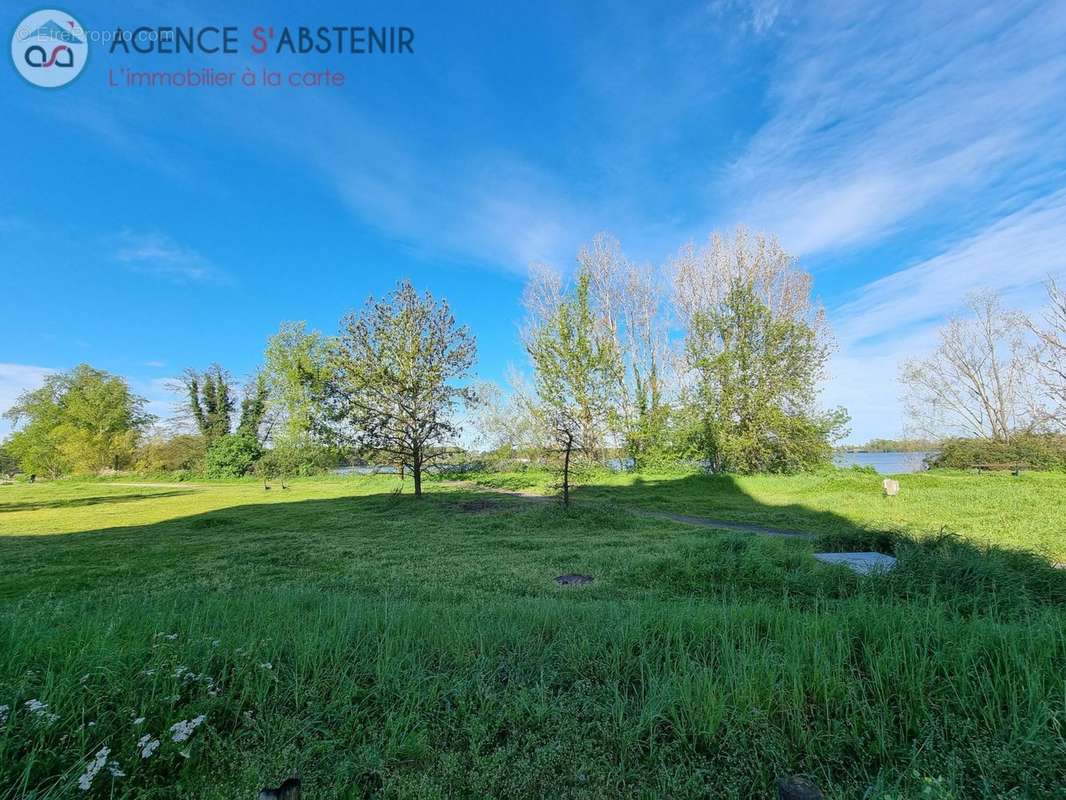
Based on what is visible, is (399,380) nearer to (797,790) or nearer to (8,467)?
(797,790)

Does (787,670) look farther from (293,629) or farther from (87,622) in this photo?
(87,622)

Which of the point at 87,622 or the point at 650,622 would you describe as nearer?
the point at 87,622

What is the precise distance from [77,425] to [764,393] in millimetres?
48896

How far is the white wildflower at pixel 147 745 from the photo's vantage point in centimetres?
168

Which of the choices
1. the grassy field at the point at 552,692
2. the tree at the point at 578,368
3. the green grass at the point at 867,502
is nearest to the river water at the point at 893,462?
the green grass at the point at 867,502

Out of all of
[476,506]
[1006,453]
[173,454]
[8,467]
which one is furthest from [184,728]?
[8,467]

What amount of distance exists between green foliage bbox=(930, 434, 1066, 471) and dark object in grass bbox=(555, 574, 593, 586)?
21.9 meters

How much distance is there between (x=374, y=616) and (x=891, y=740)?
302 centimetres

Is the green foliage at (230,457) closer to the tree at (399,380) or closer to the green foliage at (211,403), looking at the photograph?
the green foliage at (211,403)

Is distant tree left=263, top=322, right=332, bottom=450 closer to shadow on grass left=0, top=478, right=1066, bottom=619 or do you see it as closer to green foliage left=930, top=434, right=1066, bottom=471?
shadow on grass left=0, top=478, right=1066, bottom=619

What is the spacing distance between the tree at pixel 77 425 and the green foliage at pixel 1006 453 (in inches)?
2098

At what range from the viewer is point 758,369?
19500 mm

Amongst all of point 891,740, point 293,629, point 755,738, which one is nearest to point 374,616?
point 293,629

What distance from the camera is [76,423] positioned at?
117 feet
